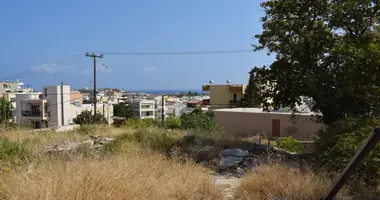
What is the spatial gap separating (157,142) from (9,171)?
237 inches

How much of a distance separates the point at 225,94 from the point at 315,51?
37.2 metres

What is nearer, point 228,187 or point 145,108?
point 228,187

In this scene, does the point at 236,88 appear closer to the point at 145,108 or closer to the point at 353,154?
the point at 353,154

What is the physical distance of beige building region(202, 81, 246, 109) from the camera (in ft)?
155

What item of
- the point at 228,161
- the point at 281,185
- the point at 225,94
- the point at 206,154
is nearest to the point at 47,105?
the point at 225,94

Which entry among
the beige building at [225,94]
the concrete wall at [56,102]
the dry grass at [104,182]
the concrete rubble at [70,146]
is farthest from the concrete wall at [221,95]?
the dry grass at [104,182]

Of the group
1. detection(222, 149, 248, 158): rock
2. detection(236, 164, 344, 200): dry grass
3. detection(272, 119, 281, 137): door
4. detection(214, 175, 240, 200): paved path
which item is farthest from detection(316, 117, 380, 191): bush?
detection(272, 119, 281, 137): door

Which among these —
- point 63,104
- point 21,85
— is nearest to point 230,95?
point 63,104

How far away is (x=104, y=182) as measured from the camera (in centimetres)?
404

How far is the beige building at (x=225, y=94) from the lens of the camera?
4722 cm

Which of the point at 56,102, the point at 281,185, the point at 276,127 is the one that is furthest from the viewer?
the point at 56,102

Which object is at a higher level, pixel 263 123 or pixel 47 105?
pixel 47 105

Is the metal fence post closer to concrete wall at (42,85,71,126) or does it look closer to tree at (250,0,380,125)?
tree at (250,0,380,125)

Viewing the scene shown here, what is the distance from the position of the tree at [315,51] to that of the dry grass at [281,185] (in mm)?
4541
